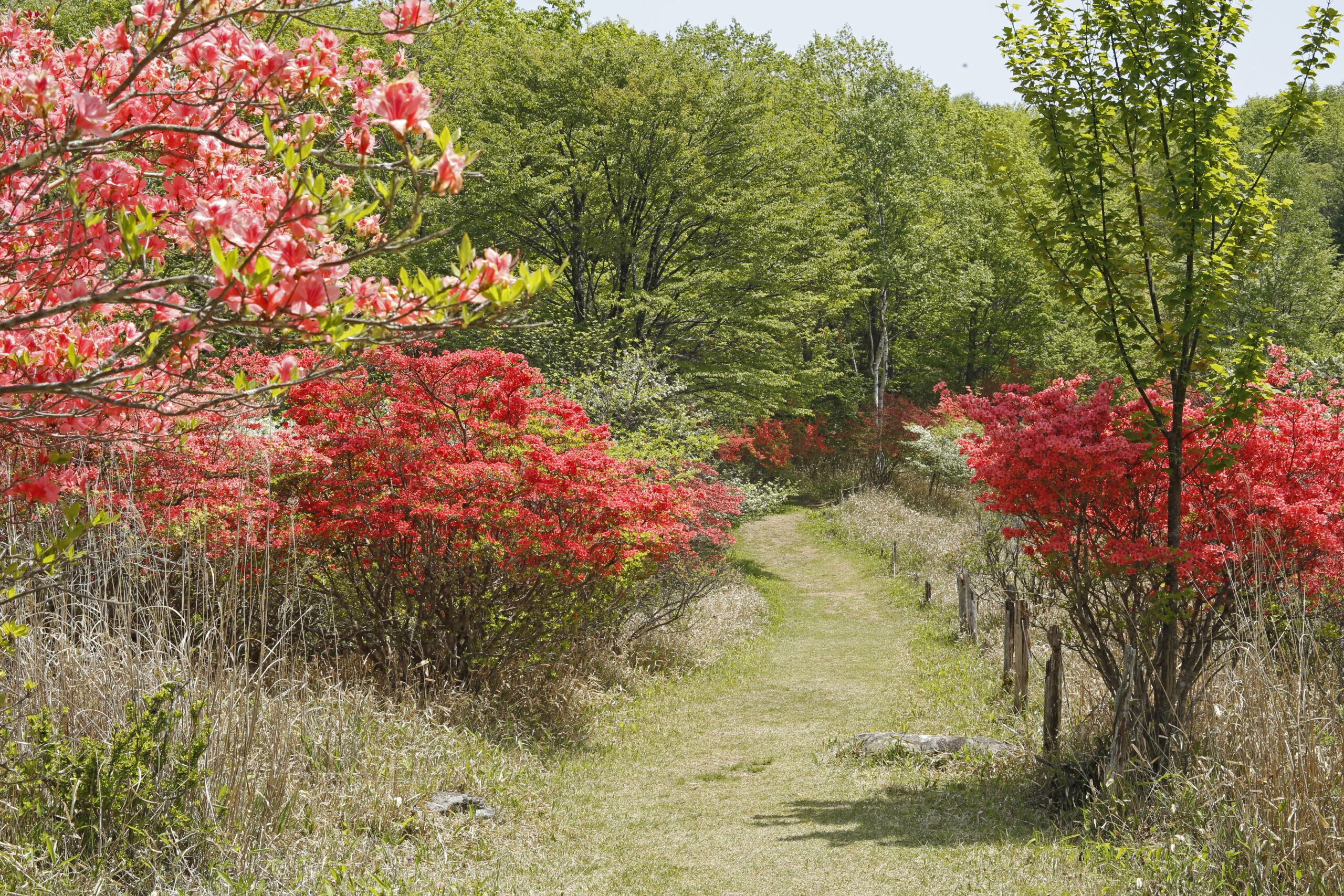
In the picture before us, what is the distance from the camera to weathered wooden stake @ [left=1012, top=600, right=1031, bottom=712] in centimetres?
724

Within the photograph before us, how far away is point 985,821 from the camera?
5.21 meters

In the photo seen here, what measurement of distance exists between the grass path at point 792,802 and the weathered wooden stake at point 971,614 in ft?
1.21

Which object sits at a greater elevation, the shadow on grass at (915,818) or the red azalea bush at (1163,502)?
the red azalea bush at (1163,502)

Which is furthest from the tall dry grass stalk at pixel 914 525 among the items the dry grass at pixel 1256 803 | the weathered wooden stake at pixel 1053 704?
the dry grass at pixel 1256 803

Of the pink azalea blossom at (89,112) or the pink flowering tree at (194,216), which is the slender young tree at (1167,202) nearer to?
the pink flowering tree at (194,216)

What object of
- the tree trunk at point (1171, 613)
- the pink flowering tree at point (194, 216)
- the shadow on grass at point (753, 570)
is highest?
the pink flowering tree at point (194, 216)

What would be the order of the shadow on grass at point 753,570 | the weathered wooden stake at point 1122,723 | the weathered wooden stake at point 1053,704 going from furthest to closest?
the shadow on grass at point 753,570 < the weathered wooden stake at point 1053,704 < the weathered wooden stake at point 1122,723

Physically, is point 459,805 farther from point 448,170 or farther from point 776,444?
point 776,444

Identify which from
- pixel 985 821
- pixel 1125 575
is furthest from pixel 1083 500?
pixel 985 821

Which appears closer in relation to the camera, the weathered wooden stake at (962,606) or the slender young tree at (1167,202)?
the slender young tree at (1167,202)

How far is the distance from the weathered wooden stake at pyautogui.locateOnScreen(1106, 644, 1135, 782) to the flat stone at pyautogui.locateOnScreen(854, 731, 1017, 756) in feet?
4.48

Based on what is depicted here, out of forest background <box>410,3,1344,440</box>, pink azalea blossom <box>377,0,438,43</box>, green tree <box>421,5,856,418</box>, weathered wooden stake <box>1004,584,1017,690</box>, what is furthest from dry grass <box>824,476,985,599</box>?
pink azalea blossom <box>377,0,438,43</box>

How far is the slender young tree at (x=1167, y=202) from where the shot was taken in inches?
194

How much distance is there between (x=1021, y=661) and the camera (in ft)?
23.9
